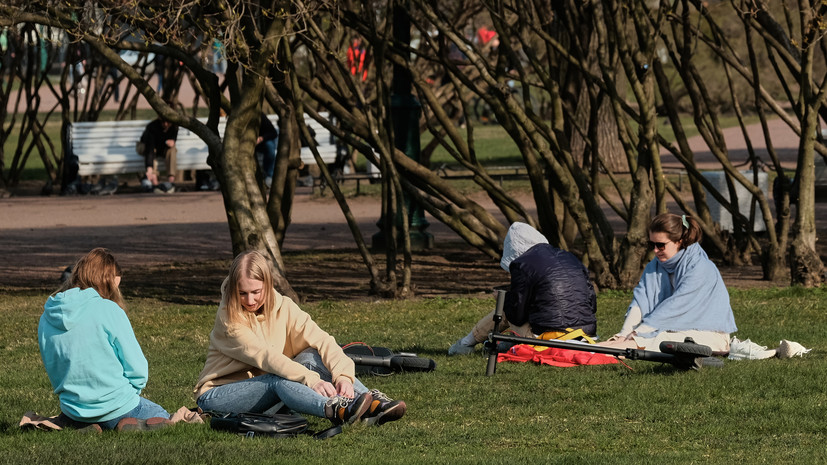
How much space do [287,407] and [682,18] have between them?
7.83 meters

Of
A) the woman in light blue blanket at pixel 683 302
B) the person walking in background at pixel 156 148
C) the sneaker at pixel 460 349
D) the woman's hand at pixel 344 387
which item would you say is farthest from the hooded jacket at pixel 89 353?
the person walking in background at pixel 156 148

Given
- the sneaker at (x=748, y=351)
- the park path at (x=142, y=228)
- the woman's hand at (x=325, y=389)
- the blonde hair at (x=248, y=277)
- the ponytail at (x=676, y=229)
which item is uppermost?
the ponytail at (x=676, y=229)

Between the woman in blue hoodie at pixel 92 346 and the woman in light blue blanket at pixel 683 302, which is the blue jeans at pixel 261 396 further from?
the woman in light blue blanket at pixel 683 302

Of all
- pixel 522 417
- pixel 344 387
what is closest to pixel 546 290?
pixel 522 417

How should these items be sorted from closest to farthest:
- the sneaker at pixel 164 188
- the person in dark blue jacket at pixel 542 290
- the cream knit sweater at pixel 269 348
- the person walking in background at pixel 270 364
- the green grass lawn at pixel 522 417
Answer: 1. the green grass lawn at pixel 522 417
2. the person walking in background at pixel 270 364
3. the cream knit sweater at pixel 269 348
4. the person in dark blue jacket at pixel 542 290
5. the sneaker at pixel 164 188

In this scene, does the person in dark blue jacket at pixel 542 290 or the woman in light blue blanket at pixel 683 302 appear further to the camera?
the person in dark blue jacket at pixel 542 290

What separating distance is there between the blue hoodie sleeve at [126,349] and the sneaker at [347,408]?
91cm

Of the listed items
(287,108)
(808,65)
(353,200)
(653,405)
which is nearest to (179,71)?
(353,200)

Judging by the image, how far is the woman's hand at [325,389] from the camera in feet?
20.7

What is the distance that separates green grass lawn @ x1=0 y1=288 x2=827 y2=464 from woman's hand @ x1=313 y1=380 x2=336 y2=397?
0.71 feet

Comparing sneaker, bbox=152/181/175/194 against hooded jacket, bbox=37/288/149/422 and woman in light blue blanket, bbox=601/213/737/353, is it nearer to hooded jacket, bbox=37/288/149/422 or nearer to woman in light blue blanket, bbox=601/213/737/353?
woman in light blue blanket, bbox=601/213/737/353

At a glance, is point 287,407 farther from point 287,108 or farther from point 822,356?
point 287,108

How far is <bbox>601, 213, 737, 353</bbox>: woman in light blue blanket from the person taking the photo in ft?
26.3

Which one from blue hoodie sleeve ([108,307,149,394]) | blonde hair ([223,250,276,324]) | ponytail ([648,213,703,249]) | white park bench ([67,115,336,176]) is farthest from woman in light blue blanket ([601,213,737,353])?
white park bench ([67,115,336,176])
